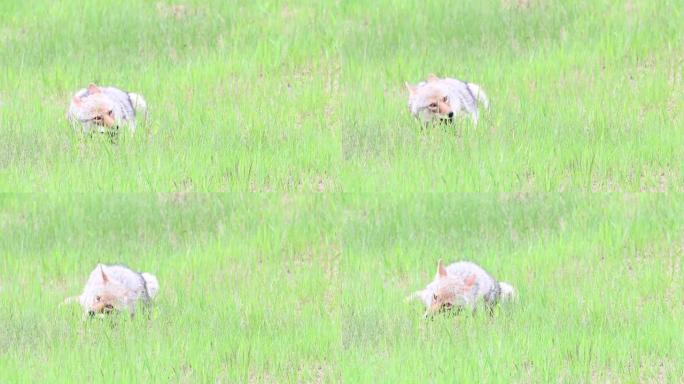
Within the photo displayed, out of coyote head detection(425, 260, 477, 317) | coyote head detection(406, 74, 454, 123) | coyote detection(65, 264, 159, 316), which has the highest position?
coyote head detection(406, 74, 454, 123)

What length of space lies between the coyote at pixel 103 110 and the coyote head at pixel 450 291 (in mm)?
3368

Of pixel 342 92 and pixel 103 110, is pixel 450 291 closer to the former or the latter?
pixel 342 92

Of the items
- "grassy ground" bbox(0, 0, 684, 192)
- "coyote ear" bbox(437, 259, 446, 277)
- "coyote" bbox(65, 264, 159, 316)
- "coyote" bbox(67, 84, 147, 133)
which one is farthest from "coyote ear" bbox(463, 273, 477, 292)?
"coyote" bbox(67, 84, 147, 133)

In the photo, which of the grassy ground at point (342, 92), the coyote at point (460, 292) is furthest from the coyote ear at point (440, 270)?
the grassy ground at point (342, 92)

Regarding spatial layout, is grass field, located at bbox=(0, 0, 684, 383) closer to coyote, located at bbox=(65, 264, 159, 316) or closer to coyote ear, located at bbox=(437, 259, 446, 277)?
coyote, located at bbox=(65, 264, 159, 316)

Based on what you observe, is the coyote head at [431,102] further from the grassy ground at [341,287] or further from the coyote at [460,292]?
the coyote at [460,292]

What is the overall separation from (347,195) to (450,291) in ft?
4.52

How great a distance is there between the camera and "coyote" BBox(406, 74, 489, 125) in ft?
45.5

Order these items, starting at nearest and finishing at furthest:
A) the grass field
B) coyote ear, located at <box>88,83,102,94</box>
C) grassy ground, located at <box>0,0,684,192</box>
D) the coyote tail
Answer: the grass field
the coyote tail
grassy ground, located at <box>0,0,684,192</box>
coyote ear, located at <box>88,83,102,94</box>

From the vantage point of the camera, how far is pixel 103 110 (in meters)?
13.9

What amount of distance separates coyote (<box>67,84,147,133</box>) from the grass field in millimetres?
150

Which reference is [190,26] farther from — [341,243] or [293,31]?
[341,243]

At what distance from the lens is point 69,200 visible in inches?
549

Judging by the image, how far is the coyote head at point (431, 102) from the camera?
13863 millimetres
